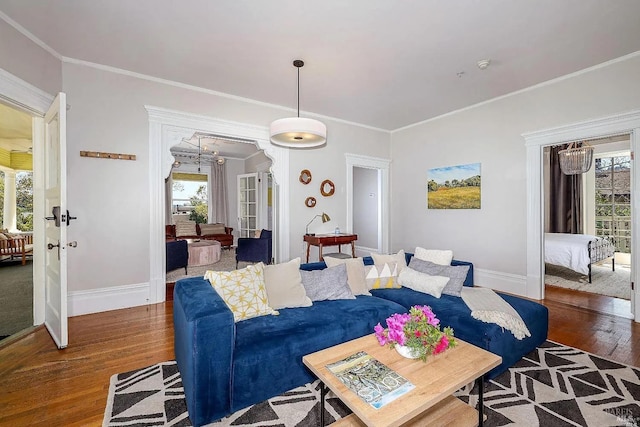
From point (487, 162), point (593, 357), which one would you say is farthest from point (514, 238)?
point (593, 357)

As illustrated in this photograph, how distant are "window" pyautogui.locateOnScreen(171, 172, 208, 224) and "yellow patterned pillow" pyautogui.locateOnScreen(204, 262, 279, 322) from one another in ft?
23.8

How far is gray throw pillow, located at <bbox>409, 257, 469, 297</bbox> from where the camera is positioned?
2826mm

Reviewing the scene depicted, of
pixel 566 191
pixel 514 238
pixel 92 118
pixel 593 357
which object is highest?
pixel 92 118

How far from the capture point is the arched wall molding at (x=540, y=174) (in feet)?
10.5

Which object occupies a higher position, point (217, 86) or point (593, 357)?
point (217, 86)

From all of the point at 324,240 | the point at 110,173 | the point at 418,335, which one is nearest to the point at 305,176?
the point at 324,240

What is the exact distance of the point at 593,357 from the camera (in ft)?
7.75

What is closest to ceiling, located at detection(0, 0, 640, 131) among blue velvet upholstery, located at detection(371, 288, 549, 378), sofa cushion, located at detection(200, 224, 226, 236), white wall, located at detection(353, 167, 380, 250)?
blue velvet upholstery, located at detection(371, 288, 549, 378)

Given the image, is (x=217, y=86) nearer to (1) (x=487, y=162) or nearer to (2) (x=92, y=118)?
(2) (x=92, y=118)

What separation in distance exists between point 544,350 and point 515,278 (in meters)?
1.88

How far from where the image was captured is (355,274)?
2.90 meters

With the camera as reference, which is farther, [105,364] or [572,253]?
[572,253]

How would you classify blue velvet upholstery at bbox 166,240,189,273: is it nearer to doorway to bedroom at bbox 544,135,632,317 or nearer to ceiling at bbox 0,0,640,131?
ceiling at bbox 0,0,640,131

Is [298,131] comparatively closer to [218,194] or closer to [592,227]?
[218,194]
